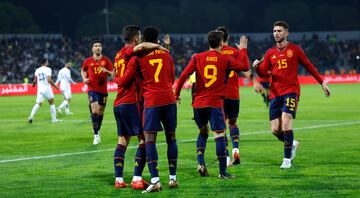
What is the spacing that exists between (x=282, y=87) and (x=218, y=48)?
6.58 feet

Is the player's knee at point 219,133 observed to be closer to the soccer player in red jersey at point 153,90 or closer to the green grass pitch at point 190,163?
the green grass pitch at point 190,163

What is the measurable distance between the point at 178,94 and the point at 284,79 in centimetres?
259

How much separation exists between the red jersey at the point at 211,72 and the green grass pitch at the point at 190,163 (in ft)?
4.31

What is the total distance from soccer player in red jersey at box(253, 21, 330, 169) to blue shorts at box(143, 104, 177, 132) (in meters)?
2.83

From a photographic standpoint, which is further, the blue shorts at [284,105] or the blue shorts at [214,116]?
the blue shorts at [284,105]

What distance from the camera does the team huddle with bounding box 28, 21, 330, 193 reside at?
10.2 metres

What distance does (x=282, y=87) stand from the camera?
1284cm

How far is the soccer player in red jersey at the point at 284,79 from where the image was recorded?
41.7 feet

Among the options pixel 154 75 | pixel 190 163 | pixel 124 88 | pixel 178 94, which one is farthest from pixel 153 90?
pixel 190 163

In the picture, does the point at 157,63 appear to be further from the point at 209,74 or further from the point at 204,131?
the point at 204,131

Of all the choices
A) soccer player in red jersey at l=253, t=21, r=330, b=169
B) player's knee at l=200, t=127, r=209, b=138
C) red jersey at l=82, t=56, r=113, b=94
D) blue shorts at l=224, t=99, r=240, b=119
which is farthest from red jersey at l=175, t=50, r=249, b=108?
red jersey at l=82, t=56, r=113, b=94

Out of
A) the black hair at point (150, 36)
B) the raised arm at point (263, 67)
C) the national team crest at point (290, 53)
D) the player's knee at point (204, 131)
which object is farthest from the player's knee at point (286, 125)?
the black hair at point (150, 36)

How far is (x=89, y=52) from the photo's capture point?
74125 mm

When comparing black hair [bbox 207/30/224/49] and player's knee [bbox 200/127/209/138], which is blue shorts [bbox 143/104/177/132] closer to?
black hair [bbox 207/30/224/49]
